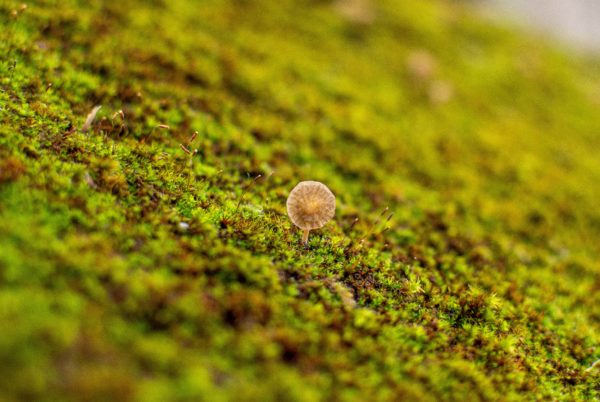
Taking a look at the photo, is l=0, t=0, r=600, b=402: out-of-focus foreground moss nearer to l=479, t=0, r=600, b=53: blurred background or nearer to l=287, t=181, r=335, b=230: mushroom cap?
l=287, t=181, r=335, b=230: mushroom cap

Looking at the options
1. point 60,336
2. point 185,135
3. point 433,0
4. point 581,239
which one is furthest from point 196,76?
point 433,0

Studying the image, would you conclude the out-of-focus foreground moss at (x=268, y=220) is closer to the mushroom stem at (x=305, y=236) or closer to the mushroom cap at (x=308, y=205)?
the mushroom stem at (x=305, y=236)

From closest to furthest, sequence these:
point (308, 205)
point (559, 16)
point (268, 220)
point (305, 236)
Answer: point (308, 205)
point (305, 236)
point (268, 220)
point (559, 16)

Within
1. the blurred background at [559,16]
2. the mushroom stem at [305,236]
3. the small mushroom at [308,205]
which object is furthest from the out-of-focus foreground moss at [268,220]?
the blurred background at [559,16]

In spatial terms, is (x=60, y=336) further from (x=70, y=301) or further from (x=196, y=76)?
(x=196, y=76)

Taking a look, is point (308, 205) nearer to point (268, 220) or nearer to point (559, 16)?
point (268, 220)

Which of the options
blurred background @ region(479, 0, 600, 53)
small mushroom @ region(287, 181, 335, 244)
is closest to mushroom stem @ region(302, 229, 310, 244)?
small mushroom @ region(287, 181, 335, 244)

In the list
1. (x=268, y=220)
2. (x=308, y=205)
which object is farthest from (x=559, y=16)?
(x=268, y=220)
